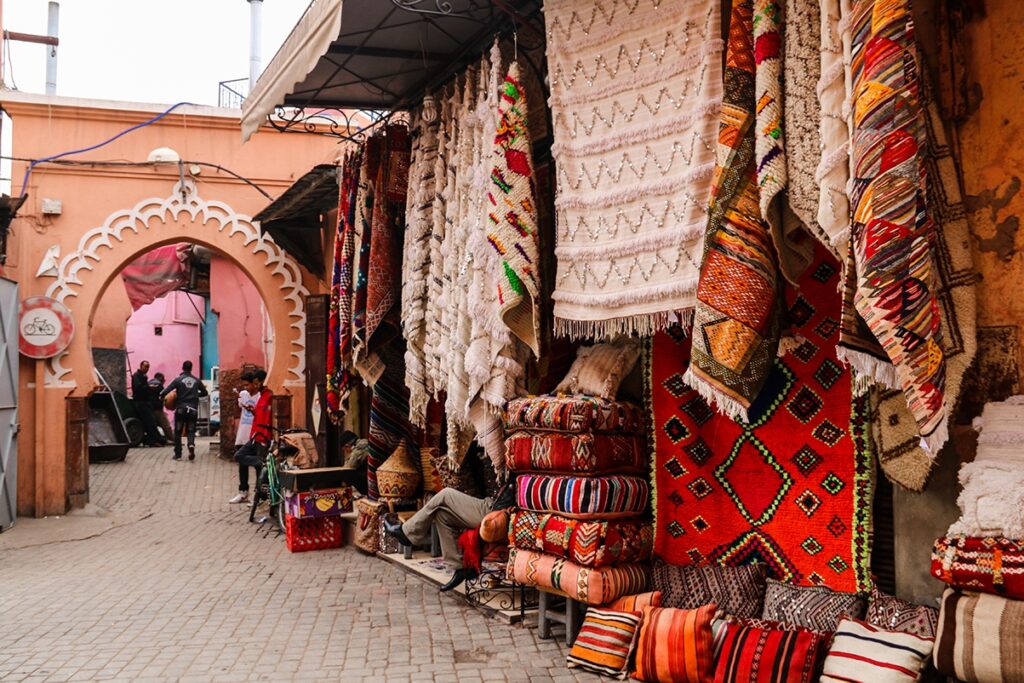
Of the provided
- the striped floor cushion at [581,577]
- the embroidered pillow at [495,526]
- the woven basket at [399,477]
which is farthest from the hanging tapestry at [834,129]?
the woven basket at [399,477]

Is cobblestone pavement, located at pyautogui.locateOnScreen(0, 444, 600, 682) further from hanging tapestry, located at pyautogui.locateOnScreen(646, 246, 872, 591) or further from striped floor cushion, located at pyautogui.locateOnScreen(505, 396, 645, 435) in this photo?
striped floor cushion, located at pyautogui.locateOnScreen(505, 396, 645, 435)

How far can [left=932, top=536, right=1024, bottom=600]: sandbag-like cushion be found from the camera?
270 cm

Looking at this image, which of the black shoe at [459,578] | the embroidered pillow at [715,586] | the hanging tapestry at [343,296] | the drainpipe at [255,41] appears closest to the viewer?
the embroidered pillow at [715,586]

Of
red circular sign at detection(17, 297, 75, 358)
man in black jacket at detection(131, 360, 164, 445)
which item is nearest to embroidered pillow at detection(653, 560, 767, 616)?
red circular sign at detection(17, 297, 75, 358)

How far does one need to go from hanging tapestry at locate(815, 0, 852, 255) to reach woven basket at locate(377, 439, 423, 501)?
5.02 m

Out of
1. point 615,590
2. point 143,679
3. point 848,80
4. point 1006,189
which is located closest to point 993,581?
point 1006,189

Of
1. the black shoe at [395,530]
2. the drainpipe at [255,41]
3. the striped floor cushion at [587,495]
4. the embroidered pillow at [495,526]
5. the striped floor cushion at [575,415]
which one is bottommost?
the black shoe at [395,530]

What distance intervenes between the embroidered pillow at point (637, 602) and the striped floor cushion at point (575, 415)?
810 millimetres

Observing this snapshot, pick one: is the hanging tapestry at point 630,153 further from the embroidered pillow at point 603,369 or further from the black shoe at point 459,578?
the black shoe at point 459,578

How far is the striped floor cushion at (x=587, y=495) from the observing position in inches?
173

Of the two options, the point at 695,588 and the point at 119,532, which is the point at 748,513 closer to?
the point at 695,588

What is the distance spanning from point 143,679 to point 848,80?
4.14 m

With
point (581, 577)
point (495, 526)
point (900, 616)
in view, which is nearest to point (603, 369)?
point (581, 577)

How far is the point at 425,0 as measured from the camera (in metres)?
5.20
